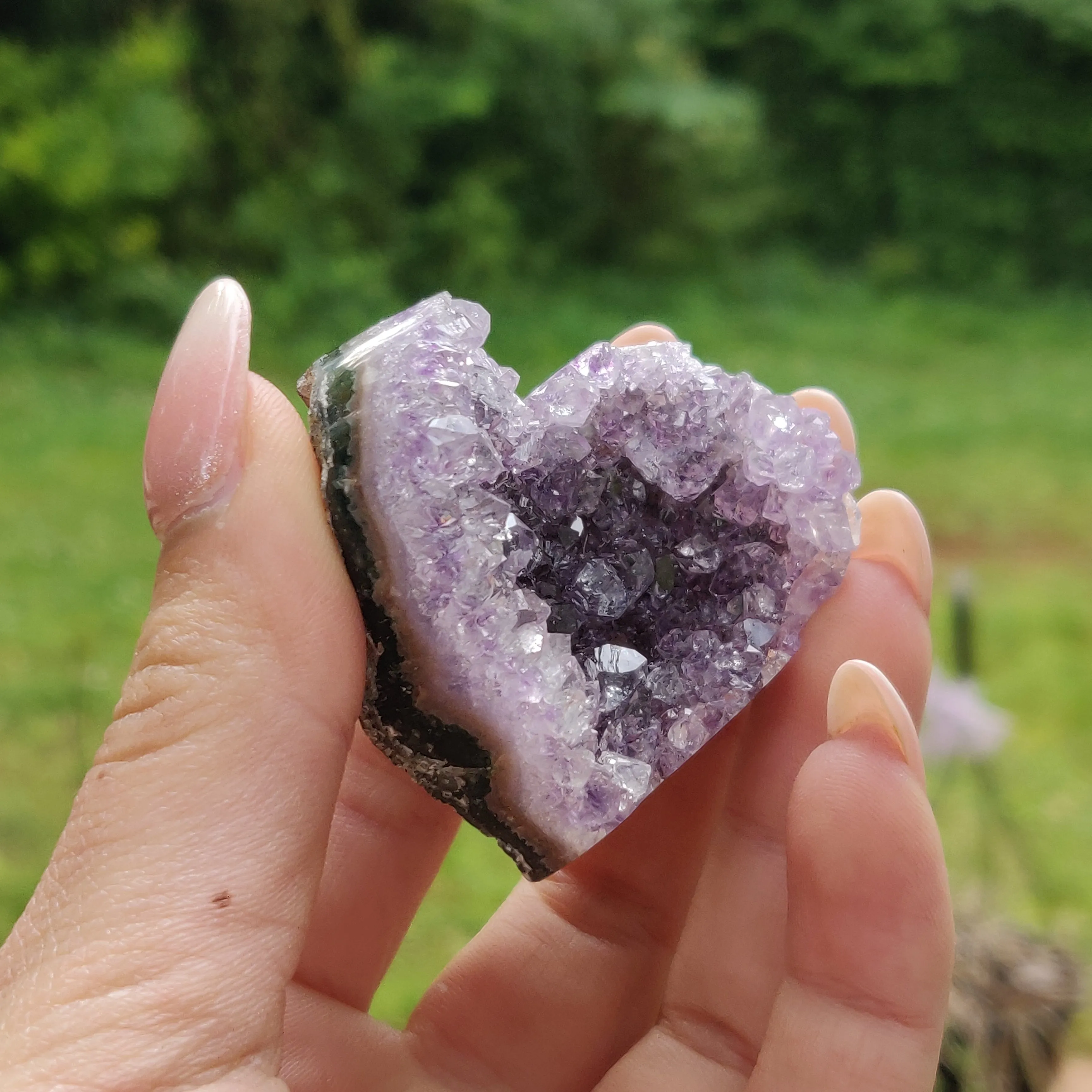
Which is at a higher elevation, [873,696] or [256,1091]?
[873,696]

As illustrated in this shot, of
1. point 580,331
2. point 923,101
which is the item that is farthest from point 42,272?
point 923,101

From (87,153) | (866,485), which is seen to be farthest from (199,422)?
(87,153)

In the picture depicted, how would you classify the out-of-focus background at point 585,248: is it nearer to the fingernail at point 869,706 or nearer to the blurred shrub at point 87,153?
the blurred shrub at point 87,153

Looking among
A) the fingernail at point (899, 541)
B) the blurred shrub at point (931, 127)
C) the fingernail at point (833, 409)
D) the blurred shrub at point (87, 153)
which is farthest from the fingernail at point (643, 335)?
the blurred shrub at point (931, 127)

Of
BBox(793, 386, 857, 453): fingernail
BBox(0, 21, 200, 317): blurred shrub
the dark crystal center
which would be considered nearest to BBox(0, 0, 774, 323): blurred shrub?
BBox(0, 21, 200, 317): blurred shrub

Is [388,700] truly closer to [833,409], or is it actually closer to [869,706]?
[869,706]

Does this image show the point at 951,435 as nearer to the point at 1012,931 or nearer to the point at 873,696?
the point at 1012,931
